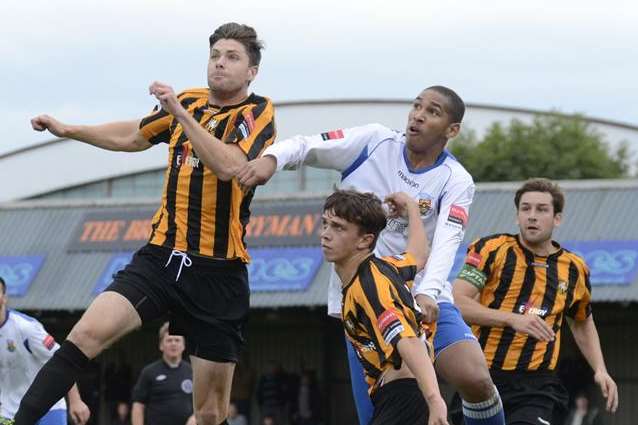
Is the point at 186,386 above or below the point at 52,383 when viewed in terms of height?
below

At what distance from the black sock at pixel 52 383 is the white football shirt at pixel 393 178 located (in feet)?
5.26

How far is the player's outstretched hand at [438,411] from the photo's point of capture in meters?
7.12

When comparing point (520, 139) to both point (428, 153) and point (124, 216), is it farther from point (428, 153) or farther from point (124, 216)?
point (428, 153)

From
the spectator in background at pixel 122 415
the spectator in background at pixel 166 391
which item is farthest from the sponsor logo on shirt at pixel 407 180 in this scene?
the spectator in background at pixel 122 415

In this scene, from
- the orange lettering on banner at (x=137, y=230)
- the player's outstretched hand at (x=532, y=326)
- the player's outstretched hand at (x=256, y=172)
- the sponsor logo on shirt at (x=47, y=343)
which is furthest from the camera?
the orange lettering on banner at (x=137, y=230)

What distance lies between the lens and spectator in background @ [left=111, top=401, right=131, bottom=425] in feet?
83.1

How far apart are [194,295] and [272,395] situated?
18.6 meters

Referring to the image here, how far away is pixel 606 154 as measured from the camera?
185 ft

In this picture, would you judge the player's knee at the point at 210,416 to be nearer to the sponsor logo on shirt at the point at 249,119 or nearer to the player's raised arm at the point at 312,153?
the player's raised arm at the point at 312,153

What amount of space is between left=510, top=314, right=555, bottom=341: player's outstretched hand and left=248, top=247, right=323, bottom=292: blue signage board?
17.0 metres

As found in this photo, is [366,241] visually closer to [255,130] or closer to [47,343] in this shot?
[255,130]

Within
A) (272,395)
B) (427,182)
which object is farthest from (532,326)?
(272,395)

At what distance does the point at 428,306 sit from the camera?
26.7 ft

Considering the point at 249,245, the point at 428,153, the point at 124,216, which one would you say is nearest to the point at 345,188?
the point at 428,153
